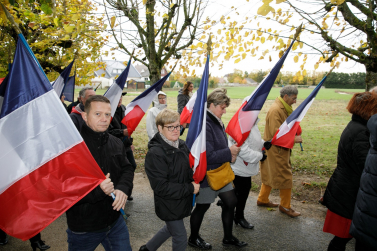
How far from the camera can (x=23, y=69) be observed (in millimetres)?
2182

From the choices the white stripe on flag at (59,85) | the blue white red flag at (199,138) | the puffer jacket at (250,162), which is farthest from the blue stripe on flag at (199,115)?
the white stripe on flag at (59,85)

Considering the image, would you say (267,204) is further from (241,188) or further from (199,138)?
(199,138)

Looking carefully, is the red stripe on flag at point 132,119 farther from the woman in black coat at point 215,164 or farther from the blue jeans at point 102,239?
the blue jeans at point 102,239

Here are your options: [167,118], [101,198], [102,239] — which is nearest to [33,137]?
[101,198]

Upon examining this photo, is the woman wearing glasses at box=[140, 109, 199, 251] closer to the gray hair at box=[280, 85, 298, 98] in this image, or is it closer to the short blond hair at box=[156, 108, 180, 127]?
the short blond hair at box=[156, 108, 180, 127]

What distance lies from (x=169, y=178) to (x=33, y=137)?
4.26 ft

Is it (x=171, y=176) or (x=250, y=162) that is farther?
(x=250, y=162)

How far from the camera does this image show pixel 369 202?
2.14 m

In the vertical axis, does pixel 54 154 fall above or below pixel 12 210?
above

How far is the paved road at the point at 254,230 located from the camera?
3672mm

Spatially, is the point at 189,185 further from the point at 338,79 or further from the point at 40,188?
the point at 338,79

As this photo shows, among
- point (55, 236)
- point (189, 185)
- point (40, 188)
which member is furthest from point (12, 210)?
point (55, 236)

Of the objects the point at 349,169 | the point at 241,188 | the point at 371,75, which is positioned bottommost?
the point at 241,188

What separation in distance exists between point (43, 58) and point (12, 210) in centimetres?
833
